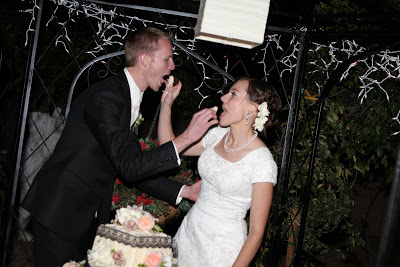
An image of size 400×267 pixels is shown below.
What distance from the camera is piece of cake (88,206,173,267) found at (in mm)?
2002

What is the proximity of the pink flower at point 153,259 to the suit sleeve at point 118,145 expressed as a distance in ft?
1.52

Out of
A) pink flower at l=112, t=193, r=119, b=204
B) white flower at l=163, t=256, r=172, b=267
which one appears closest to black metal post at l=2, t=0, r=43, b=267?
pink flower at l=112, t=193, r=119, b=204

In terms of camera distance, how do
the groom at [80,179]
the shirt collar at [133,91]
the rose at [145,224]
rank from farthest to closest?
the shirt collar at [133,91]
the groom at [80,179]
the rose at [145,224]

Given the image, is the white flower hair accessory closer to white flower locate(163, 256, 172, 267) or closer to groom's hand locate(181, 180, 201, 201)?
groom's hand locate(181, 180, 201, 201)

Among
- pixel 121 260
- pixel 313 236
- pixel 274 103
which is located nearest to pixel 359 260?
pixel 313 236

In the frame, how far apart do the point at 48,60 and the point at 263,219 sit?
12.7 feet

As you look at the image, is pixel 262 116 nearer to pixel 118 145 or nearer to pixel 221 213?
pixel 221 213

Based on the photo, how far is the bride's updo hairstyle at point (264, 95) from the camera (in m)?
2.81

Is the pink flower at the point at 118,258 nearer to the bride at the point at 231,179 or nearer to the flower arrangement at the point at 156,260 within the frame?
the flower arrangement at the point at 156,260

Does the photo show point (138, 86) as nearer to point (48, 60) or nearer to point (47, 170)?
point (47, 170)

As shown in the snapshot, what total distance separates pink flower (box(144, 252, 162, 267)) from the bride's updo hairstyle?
3.88 feet

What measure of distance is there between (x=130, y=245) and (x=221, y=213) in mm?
843

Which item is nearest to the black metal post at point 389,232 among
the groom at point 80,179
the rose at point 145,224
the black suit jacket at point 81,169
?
the rose at point 145,224

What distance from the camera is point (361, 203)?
684cm
